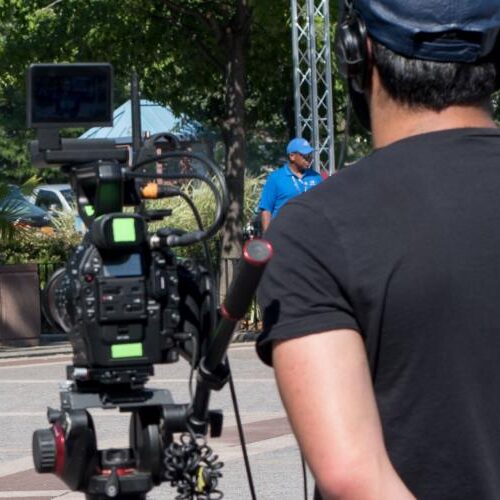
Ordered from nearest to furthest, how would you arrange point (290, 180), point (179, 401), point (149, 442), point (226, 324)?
point (226, 324) → point (149, 442) → point (179, 401) → point (290, 180)

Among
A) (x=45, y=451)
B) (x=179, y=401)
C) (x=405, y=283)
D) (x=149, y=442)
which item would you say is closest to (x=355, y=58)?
(x=405, y=283)

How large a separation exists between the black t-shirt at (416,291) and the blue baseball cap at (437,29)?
0.12 metres

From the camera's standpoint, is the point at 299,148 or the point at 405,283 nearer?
the point at 405,283

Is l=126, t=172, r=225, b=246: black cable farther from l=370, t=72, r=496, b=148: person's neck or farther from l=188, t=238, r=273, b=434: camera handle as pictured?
l=370, t=72, r=496, b=148: person's neck

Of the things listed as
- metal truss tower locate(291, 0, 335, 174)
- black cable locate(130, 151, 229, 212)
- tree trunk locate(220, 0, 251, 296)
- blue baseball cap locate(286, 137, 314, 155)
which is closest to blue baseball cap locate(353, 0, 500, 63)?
black cable locate(130, 151, 229, 212)

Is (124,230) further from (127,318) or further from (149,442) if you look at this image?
(149,442)

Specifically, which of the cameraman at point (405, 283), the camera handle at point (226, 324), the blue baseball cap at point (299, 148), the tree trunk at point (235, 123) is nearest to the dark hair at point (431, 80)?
the cameraman at point (405, 283)

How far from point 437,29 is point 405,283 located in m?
0.34

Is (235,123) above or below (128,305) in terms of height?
below

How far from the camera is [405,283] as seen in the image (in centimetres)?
178

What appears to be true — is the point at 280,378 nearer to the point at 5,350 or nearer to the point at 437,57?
the point at 437,57

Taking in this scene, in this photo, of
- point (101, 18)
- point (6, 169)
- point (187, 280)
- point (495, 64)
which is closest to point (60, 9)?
point (101, 18)

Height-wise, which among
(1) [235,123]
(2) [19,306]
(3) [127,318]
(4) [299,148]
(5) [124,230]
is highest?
(5) [124,230]

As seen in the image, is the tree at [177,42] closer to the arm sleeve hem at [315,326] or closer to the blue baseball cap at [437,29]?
the blue baseball cap at [437,29]
